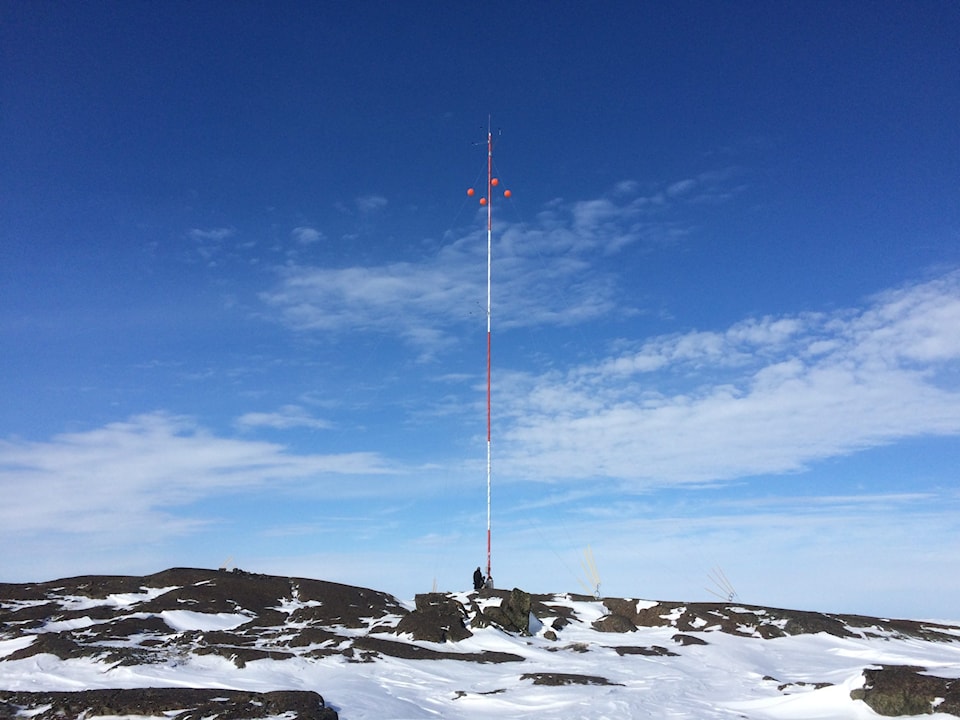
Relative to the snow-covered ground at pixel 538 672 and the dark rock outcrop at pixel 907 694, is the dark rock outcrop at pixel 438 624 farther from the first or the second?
the dark rock outcrop at pixel 907 694

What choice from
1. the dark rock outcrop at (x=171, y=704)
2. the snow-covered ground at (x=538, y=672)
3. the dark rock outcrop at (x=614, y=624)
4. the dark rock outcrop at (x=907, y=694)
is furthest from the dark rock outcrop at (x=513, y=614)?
the dark rock outcrop at (x=907, y=694)

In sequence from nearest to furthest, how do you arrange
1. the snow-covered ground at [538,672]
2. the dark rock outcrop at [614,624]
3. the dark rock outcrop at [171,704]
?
the dark rock outcrop at [171,704], the snow-covered ground at [538,672], the dark rock outcrop at [614,624]

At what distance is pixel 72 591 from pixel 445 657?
26608 mm

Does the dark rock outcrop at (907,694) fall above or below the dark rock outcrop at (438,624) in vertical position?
below

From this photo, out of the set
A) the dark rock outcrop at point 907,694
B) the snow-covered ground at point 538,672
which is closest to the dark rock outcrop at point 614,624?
the snow-covered ground at point 538,672

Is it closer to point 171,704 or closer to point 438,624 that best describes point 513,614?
point 438,624

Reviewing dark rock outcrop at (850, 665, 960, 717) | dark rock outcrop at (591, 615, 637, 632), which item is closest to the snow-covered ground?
dark rock outcrop at (850, 665, 960, 717)

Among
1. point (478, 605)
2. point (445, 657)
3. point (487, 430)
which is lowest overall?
point (445, 657)

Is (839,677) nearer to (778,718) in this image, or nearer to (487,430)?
(778,718)

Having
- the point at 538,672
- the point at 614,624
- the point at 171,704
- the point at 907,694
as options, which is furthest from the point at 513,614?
the point at 907,694

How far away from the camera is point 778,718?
20.8 metres

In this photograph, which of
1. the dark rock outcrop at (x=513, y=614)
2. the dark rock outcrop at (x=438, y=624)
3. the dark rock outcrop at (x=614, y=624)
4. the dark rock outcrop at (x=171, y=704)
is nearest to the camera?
the dark rock outcrop at (x=171, y=704)

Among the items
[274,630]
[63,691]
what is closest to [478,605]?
[274,630]

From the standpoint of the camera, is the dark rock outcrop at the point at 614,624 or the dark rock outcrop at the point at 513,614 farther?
the dark rock outcrop at the point at 614,624
